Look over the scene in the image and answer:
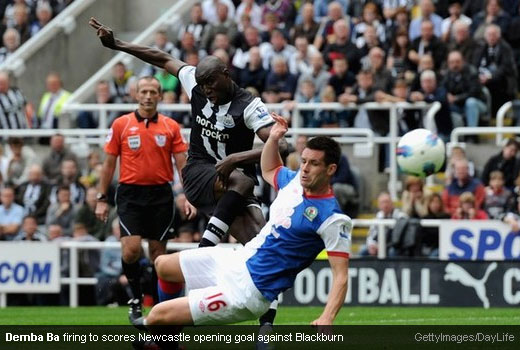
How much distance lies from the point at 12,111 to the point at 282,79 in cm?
452

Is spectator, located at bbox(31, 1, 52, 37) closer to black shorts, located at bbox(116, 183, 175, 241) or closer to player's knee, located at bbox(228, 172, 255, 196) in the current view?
black shorts, located at bbox(116, 183, 175, 241)

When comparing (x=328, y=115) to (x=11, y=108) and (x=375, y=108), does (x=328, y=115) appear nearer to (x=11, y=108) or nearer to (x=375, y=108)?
(x=375, y=108)

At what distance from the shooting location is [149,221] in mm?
14219

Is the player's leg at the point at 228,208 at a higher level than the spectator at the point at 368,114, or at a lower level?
lower

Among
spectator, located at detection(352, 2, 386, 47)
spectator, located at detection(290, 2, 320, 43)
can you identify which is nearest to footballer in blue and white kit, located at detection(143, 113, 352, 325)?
spectator, located at detection(352, 2, 386, 47)

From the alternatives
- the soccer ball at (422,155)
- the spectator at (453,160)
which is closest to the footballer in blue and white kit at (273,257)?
the soccer ball at (422,155)

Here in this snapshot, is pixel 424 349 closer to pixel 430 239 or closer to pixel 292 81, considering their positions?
pixel 430 239

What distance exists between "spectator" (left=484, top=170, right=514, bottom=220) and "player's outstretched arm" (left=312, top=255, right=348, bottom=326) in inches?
368

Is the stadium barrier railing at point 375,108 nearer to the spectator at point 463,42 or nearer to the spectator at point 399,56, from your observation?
the spectator at point 399,56

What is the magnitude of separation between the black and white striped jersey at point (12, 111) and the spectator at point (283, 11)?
13.9ft

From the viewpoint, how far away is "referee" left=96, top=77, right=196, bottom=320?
557 inches

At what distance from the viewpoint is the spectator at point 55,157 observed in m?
21.6

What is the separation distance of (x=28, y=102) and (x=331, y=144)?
16009 millimetres

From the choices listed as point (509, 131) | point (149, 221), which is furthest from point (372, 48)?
point (149, 221)
